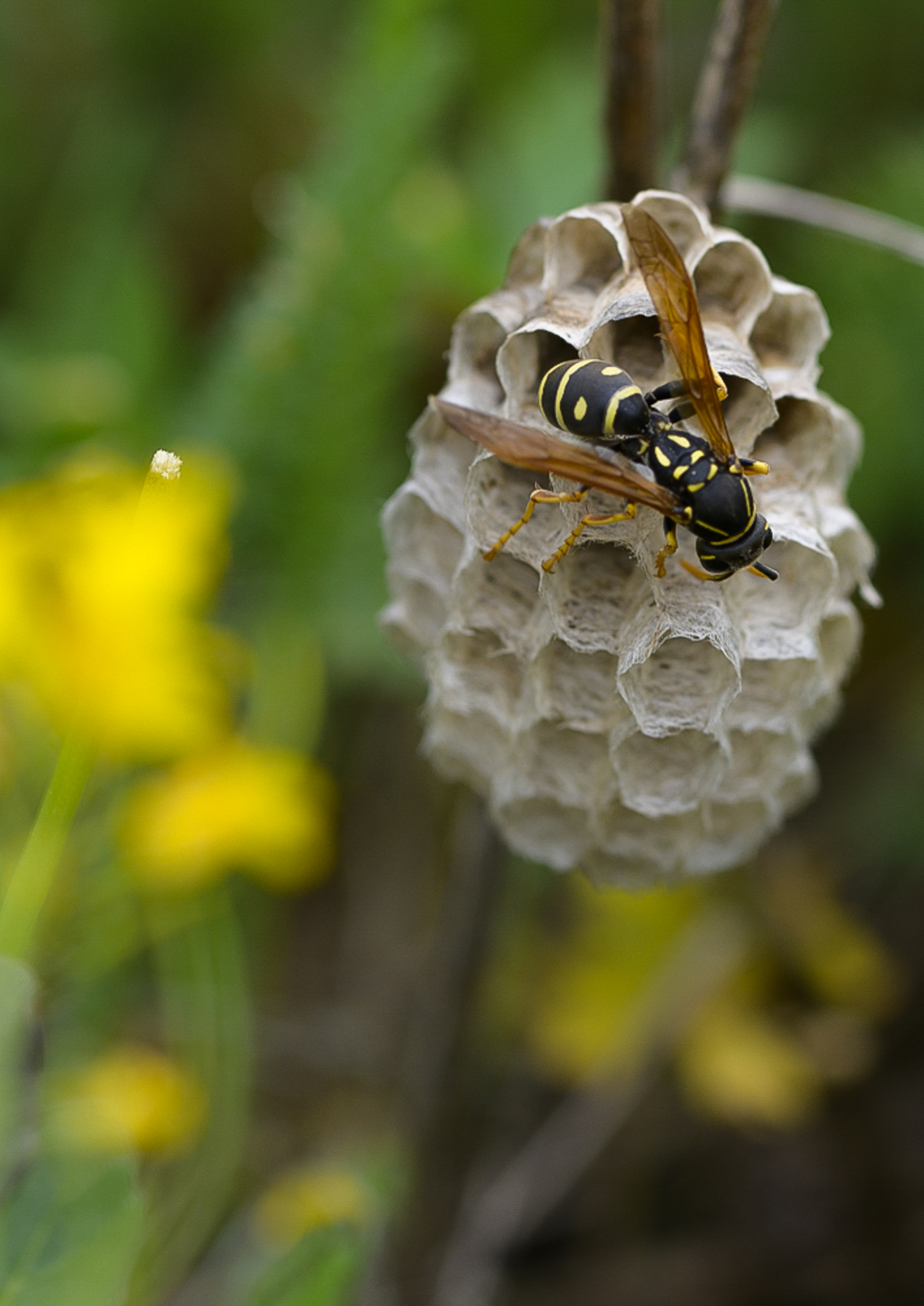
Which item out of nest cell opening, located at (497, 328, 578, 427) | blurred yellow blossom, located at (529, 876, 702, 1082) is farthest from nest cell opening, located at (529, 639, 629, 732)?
blurred yellow blossom, located at (529, 876, 702, 1082)

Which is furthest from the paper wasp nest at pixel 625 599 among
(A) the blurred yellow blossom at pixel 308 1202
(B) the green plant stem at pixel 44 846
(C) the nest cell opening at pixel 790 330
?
(A) the blurred yellow blossom at pixel 308 1202

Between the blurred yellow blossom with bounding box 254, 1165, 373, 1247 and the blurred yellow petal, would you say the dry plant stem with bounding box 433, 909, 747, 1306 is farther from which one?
the blurred yellow blossom with bounding box 254, 1165, 373, 1247

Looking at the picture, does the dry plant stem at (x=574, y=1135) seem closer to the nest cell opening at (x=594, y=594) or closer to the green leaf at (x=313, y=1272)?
the green leaf at (x=313, y=1272)

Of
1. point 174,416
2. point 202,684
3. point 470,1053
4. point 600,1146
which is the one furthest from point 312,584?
point 600,1146

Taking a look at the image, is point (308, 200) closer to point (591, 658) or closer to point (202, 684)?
point (202, 684)

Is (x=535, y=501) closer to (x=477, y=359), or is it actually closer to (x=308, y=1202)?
(x=477, y=359)

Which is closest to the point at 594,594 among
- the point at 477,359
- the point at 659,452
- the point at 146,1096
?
the point at 659,452
